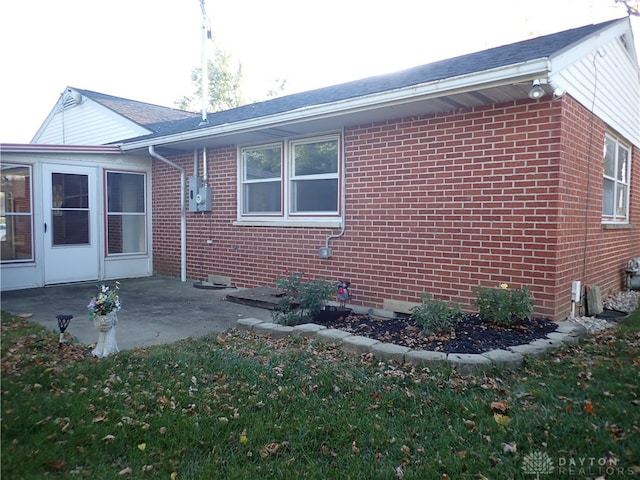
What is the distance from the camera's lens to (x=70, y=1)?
3.71 meters

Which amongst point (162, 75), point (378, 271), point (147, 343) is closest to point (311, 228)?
point (378, 271)

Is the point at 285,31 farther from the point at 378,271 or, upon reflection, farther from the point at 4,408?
the point at 4,408

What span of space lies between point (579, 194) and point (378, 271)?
2.91 metres

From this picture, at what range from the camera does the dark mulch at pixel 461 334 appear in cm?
443

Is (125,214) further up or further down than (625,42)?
further down

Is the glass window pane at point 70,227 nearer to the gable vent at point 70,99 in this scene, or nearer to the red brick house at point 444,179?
the red brick house at point 444,179

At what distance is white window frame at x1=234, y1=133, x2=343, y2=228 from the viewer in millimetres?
7242

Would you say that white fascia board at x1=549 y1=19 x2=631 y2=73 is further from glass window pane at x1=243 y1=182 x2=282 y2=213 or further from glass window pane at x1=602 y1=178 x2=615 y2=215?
glass window pane at x1=243 y1=182 x2=282 y2=213

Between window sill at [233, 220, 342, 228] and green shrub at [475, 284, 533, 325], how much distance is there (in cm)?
269

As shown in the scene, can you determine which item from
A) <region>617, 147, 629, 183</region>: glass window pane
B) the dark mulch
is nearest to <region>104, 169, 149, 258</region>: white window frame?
the dark mulch

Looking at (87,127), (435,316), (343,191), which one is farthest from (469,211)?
(87,127)

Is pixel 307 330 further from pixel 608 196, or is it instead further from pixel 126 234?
pixel 126 234

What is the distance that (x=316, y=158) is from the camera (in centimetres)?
762

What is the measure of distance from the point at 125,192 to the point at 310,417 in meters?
8.58
